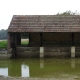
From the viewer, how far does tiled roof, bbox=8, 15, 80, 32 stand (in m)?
22.7

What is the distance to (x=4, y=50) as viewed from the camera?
850 inches

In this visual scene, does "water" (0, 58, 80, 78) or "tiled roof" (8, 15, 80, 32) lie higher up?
"tiled roof" (8, 15, 80, 32)

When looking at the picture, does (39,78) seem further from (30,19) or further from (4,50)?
(30,19)

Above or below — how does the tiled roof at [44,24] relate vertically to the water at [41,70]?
above

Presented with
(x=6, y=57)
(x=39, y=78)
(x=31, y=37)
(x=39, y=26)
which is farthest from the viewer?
(x=31, y=37)

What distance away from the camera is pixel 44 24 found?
23375 mm

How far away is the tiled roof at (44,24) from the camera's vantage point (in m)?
22.7

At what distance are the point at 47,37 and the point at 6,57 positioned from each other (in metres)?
5.54

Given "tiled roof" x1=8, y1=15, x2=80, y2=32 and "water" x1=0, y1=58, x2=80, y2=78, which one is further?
"tiled roof" x1=8, y1=15, x2=80, y2=32

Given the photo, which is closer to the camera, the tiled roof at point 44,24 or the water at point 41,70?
the water at point 41,70

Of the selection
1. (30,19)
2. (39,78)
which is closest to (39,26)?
(30,19)

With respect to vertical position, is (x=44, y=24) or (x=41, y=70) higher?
(x=44, y=24)

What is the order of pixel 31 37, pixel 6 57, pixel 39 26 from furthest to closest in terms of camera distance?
pixel 31 37 → pixel 39 26 → pixel 6 57

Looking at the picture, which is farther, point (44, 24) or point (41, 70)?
point (44, 24)
